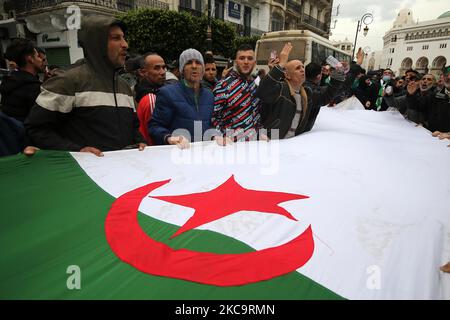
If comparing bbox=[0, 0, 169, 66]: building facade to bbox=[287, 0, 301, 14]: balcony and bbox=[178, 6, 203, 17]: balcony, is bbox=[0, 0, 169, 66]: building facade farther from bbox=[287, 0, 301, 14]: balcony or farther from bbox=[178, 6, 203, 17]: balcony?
bbox=[287, 0, 301, 14]: balcony

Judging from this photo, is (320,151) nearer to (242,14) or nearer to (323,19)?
(242,14)

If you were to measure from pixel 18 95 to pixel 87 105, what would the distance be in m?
1.28

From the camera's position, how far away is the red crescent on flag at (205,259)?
96 centimetres

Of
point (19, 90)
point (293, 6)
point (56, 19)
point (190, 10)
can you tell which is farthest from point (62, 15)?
point (293, 6)

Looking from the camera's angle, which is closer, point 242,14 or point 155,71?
point 155,71

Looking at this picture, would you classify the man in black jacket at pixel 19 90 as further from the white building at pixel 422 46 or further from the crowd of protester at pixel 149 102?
the white building at pixel 422 46

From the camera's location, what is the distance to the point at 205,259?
1.04 metres

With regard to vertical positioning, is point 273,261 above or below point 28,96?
below

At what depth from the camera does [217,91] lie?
94.9 inches

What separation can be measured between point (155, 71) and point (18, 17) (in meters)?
18.1

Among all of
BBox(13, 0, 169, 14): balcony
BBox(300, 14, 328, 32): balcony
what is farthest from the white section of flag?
BBox(300, 14, 328, 32): balcony
